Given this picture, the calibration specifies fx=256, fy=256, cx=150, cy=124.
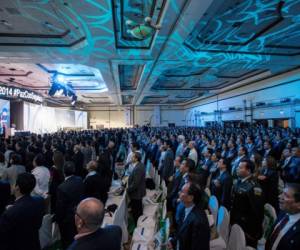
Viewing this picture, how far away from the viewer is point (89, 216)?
1686 mm

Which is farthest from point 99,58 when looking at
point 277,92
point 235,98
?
point 235,98

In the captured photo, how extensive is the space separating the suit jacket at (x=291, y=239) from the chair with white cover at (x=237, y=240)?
0.56 metres

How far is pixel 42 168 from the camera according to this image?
424 cm

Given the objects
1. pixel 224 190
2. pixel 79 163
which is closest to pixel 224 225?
pixel 224 190

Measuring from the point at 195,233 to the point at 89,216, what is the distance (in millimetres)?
916

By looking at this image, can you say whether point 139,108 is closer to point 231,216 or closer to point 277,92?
point 277,92

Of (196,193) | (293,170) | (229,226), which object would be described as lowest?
(229,226)

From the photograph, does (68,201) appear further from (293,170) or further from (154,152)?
(154,152)

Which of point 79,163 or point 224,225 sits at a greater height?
point 79,163

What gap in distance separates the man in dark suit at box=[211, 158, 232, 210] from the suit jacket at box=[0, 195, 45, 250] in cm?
259

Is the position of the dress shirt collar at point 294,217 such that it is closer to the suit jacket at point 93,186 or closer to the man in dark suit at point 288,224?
the man in dark suit at point 288,224

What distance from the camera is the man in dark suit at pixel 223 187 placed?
12.8ft

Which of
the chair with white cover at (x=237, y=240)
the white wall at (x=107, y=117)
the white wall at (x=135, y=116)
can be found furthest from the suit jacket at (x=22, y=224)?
the white wall at (x=107, y=117)

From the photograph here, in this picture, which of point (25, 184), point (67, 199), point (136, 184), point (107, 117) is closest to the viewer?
point (25, 184)
